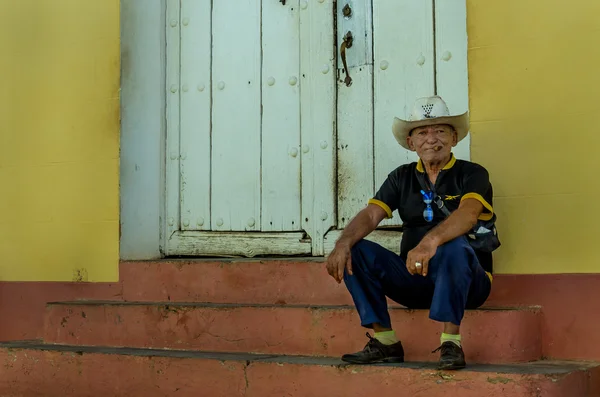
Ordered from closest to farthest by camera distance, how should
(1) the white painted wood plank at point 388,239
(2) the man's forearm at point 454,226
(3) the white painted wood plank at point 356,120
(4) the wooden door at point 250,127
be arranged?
(2) the man's forearm at point 454,226 → (1) the white painted wood plank at point 388,239 → (3) the white painted wood plank at point 356,120 → (4) the wooden door at point 250,127

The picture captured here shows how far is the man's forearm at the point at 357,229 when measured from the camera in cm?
411

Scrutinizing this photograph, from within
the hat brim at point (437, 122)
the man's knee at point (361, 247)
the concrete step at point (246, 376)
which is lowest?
the concrete step at point (246, 376)

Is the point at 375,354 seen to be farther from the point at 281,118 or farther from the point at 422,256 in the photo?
the point at 281,118

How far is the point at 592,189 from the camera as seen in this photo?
422cm

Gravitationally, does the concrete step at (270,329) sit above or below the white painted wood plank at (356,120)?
below

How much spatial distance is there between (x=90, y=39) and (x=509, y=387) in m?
3.50

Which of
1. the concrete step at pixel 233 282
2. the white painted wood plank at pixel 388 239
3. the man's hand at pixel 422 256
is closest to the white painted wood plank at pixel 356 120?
the white painted wood plank at pixel 388 239

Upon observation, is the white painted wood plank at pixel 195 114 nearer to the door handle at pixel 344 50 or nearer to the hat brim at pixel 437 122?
the door handle at pixel 344 50

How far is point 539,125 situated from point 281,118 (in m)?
1.62

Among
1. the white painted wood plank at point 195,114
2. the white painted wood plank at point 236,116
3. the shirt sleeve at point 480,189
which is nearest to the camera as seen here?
the shirt sleeve at point 480,189

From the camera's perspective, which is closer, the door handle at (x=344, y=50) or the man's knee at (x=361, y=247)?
the man's knee at (x=361, y=247)

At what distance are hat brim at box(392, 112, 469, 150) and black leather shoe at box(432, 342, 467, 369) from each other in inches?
41.0

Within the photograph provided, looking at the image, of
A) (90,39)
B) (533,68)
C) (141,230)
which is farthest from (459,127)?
(90,39)

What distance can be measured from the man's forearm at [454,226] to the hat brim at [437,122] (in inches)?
18.7
